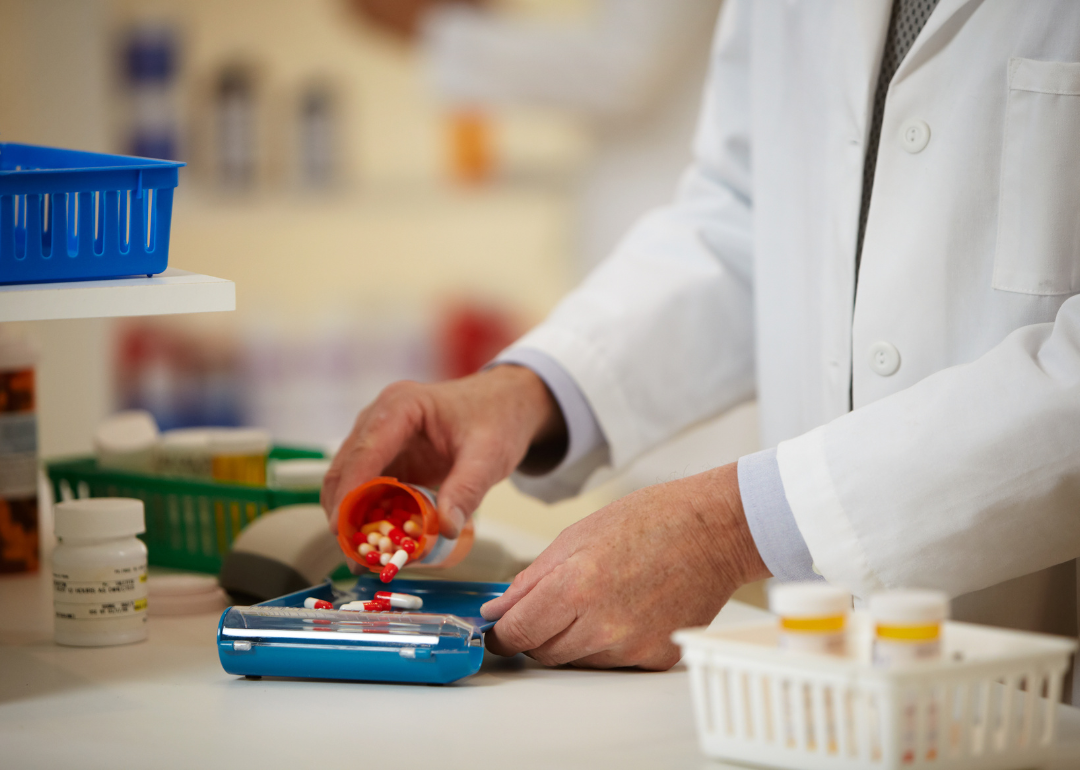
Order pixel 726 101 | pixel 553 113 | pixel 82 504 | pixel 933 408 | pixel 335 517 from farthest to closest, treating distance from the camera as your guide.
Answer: pixel 553 113, pixel 726 101, pixel 335 517, pixel 82 504, pixel 933 408

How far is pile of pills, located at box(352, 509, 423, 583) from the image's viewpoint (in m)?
0.84

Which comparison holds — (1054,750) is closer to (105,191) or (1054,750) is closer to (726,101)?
(105,191)

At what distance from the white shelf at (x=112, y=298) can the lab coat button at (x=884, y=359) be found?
0.52m

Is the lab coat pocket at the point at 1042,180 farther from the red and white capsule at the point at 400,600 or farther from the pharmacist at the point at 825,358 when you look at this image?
the red and white capsule at the point at 400,600

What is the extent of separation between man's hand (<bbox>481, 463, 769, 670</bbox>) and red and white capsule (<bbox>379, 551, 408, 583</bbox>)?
0.09 metres

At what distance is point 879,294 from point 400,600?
463 millimetres

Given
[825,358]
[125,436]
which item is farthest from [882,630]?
[125,436]

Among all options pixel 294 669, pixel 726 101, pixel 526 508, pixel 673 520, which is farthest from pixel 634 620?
pixel 526 508

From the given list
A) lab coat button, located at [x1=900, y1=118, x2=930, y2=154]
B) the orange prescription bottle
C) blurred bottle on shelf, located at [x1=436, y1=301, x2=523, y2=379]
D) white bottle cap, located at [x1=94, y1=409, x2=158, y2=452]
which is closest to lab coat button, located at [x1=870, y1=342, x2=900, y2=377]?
lab coat button, located at [x1=900, y1=118, x2=930, y2=154]

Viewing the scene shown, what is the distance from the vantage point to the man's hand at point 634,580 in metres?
0.74

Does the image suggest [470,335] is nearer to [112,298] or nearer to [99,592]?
[99,592]

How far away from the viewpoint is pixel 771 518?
2.41ft

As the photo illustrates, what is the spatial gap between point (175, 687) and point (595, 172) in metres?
1.80

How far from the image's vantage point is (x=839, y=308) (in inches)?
39.3
